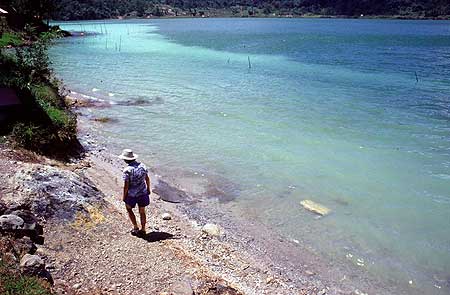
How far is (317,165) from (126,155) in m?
11.1

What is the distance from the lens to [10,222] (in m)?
9.25

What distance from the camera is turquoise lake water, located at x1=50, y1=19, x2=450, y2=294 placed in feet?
45.3

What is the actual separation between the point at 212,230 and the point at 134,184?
3.46 meters


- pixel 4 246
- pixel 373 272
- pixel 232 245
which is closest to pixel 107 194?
pixel 232 245

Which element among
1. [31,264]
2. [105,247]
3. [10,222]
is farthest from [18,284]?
[105,247]

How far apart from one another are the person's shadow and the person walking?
156mm

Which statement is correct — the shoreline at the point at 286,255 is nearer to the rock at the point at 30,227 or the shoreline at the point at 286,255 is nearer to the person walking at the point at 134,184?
the person walking at the point at 134,184

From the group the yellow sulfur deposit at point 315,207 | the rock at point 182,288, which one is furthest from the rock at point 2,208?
the yellow sulfur deposit at point 315,207

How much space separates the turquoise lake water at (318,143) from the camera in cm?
1382

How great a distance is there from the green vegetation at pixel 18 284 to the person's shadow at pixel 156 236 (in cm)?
376

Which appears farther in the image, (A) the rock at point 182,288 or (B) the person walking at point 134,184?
(B) the person walking at point 134,184

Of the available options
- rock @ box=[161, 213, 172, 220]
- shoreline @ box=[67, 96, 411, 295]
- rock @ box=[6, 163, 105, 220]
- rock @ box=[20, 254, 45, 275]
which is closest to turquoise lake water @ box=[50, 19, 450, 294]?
shoreline @ box=[67, 96, 411, 295]

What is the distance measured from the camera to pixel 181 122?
26.1 meters

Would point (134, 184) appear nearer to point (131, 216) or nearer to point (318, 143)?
point (131, 216)
